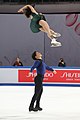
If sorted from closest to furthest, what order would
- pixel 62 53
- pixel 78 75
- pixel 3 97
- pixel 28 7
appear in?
pixel 28 7 → pixel 3 97 → pixel 78 75 → pixel 62 53

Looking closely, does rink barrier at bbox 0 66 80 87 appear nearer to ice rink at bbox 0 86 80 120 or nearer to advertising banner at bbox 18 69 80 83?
advertising banner at bbox 18 69 80 83

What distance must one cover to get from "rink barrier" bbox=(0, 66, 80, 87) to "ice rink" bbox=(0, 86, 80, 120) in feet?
6.11

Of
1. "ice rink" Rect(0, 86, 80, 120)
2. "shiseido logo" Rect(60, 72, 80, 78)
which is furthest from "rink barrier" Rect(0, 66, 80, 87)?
"ice rink" Rect(0, 86, 80, 120)

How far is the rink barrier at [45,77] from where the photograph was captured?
684 inches

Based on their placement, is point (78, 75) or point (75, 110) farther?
point (78, 75)

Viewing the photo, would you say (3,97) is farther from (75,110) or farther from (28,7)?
(28,7)

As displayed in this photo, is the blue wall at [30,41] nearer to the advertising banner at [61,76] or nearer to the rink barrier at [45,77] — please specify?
the rink barrier at [45,77]

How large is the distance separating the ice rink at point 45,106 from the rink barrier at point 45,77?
186 centimetres

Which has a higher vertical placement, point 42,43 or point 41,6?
point 41,6

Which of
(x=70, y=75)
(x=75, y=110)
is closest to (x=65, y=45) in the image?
(x=70, y=75)

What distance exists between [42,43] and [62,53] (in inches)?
54.5

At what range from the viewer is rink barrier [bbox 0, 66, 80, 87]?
57.0ft

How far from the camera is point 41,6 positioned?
2523 cm

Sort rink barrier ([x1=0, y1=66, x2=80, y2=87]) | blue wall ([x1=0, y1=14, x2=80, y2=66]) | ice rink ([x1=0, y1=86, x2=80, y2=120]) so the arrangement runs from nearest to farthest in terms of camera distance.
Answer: ice rink ([x1=0, y1=86, x2=80, y2=120]) < rink barrier ([x1=0, y1=66, x2=80, y2=87]) < blue wall ([x1=0, y1=14, x2=80, y2=66])
